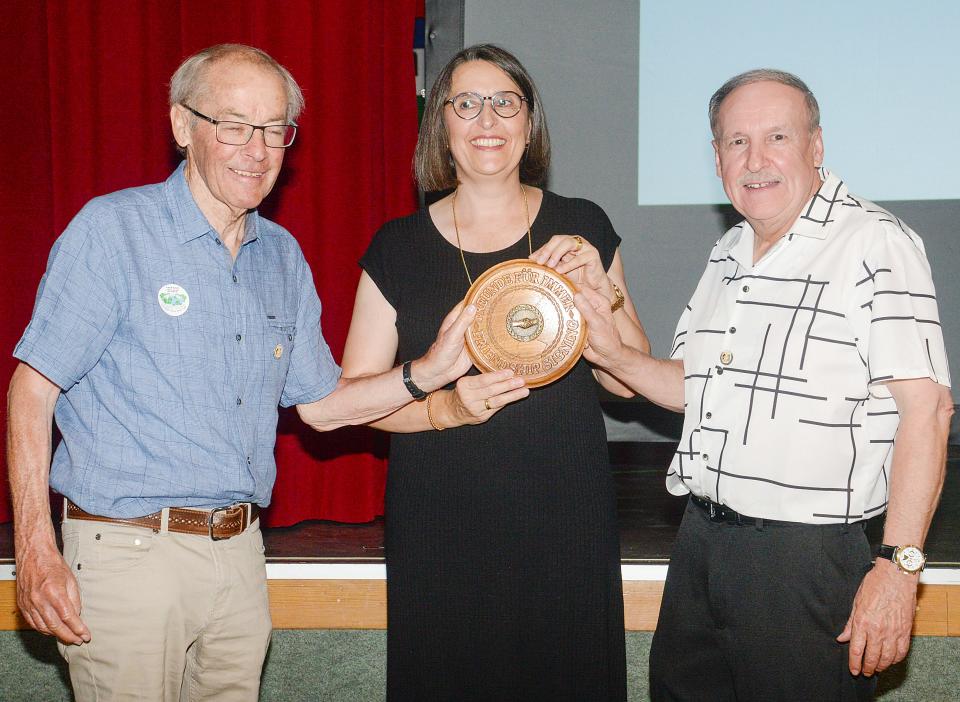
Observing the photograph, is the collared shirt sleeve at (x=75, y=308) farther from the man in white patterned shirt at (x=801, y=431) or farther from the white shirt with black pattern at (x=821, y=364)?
the white shirt with black pattern at (x=821, y=364)

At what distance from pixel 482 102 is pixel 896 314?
100 cm

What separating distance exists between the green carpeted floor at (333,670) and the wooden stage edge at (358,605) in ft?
0.46

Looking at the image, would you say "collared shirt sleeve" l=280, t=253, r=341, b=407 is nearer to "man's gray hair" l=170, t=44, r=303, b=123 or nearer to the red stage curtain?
"man's gray hair" l=170, t=44, r=303, b=123

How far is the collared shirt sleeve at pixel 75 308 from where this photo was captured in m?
1.61

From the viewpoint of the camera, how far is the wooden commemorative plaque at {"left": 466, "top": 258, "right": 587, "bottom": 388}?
5.99ft

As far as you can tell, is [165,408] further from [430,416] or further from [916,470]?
[916,470]

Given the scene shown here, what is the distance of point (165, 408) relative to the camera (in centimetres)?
172

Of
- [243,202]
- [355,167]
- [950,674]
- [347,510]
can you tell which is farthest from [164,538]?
[950,674]

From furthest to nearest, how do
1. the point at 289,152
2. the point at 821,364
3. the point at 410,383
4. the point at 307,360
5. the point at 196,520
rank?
the point at 289,152 → the point at 307,360 → the point at 410,383 → the point at 196,520 → the point at 821,364

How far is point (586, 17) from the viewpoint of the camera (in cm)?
368

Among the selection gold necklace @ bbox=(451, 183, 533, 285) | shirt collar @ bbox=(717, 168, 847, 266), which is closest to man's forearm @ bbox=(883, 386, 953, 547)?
shirt collar @ bbox=(717, 168, 847, 266)

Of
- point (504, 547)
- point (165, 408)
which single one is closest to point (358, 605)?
point (504, 547)

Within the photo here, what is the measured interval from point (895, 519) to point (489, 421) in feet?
2.84

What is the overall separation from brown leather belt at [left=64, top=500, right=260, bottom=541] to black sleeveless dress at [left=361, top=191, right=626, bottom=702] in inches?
14.7
